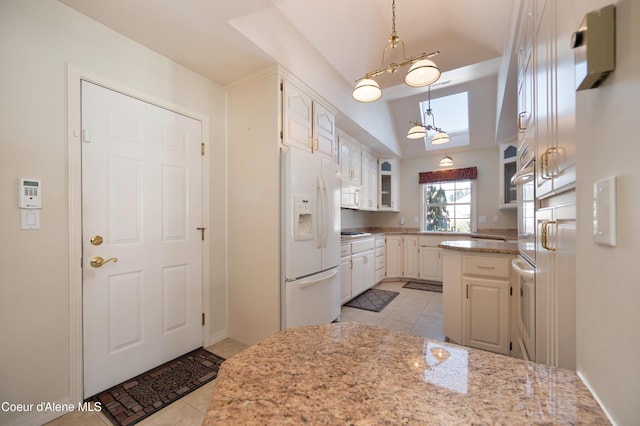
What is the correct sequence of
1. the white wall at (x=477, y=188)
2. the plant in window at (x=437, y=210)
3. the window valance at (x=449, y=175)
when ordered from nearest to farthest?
the white wall at (x=477, y=188)
the window valance at (x=449, y=175)
the plant in window at (x=437, y=210)

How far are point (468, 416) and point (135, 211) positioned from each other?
232 cm

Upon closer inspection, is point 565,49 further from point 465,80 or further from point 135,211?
point 465,80

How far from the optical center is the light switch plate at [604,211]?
477 millimetres

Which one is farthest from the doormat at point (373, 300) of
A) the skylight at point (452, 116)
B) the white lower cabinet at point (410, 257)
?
the skylight at point (452, 116)

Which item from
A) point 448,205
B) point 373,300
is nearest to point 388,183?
point 448,205

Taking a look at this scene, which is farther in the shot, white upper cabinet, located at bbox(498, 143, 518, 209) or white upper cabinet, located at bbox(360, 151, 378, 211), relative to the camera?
white upper cabinet, located at bbox(360, 151, 378, 211)

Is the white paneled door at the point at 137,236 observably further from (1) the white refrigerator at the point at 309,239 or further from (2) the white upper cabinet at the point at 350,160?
(2) the white upper cabinet at the point at 350,160

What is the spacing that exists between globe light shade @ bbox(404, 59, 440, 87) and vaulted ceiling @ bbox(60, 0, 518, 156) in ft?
2.65

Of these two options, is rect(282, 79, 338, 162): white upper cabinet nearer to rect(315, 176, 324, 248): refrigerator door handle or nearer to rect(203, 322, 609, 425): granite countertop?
rect(315, 176, 324, 248): refrigerator door handle

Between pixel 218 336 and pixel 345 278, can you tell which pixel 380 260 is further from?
pixel 218 336

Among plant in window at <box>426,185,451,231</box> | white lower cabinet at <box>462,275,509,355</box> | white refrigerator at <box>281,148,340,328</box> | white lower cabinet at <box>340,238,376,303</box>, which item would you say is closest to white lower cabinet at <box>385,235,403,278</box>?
white lower cabinet at <box>340,238,376,303</box>

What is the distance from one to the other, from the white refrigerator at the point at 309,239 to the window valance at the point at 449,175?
10.5 ft

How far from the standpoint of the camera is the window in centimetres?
518

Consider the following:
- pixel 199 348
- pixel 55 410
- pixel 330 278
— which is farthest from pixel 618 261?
pixel 199 348
